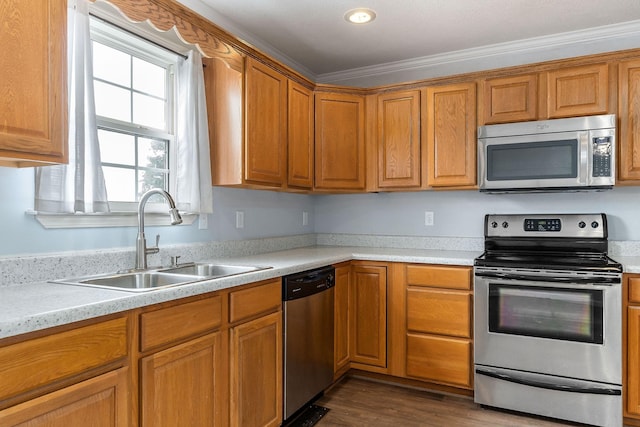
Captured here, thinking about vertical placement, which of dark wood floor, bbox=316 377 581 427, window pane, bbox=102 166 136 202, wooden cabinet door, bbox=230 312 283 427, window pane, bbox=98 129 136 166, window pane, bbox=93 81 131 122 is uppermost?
window pane, bbox=93 81 131 122

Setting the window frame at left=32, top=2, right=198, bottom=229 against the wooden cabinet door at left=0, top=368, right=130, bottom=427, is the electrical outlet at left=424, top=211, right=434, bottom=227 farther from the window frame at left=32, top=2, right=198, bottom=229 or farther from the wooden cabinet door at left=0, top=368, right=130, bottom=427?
the wooden cabinet door at left=0, top=368, right=130, bottom=427

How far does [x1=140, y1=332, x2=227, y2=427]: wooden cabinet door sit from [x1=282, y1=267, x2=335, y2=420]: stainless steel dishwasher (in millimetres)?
526

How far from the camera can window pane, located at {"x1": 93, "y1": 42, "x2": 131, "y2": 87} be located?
6.81 ft

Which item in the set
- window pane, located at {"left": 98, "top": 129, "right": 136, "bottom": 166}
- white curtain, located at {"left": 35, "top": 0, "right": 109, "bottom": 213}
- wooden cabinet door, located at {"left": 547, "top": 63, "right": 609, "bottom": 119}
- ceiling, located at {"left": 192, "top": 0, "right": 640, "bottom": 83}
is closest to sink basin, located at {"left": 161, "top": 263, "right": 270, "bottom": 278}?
white curtain, located at {"left": 35, "top": 0, "right": 109, "bottom": 213}

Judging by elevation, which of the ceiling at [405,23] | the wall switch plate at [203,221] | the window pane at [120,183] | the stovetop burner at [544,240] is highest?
the ceiling at [405,23]

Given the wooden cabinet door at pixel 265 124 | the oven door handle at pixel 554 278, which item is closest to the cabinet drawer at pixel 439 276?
the oven door handle at pixel 554 278

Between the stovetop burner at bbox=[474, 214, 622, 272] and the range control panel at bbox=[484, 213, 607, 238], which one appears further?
the range control panel at bbox=[484, 213, 607, 238]

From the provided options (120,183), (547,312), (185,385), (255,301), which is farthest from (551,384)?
(120,183)

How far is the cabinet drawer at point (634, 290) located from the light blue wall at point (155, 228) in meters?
2.33

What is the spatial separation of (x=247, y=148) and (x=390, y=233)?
1606mm

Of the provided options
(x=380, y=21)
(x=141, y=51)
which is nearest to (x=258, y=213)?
(x=141, y=51)

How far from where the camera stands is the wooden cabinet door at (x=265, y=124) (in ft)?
8.31

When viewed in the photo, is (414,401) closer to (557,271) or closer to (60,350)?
(557,271)

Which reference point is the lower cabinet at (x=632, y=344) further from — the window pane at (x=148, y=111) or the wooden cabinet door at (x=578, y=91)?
the window pane at (x=148, y=111)
